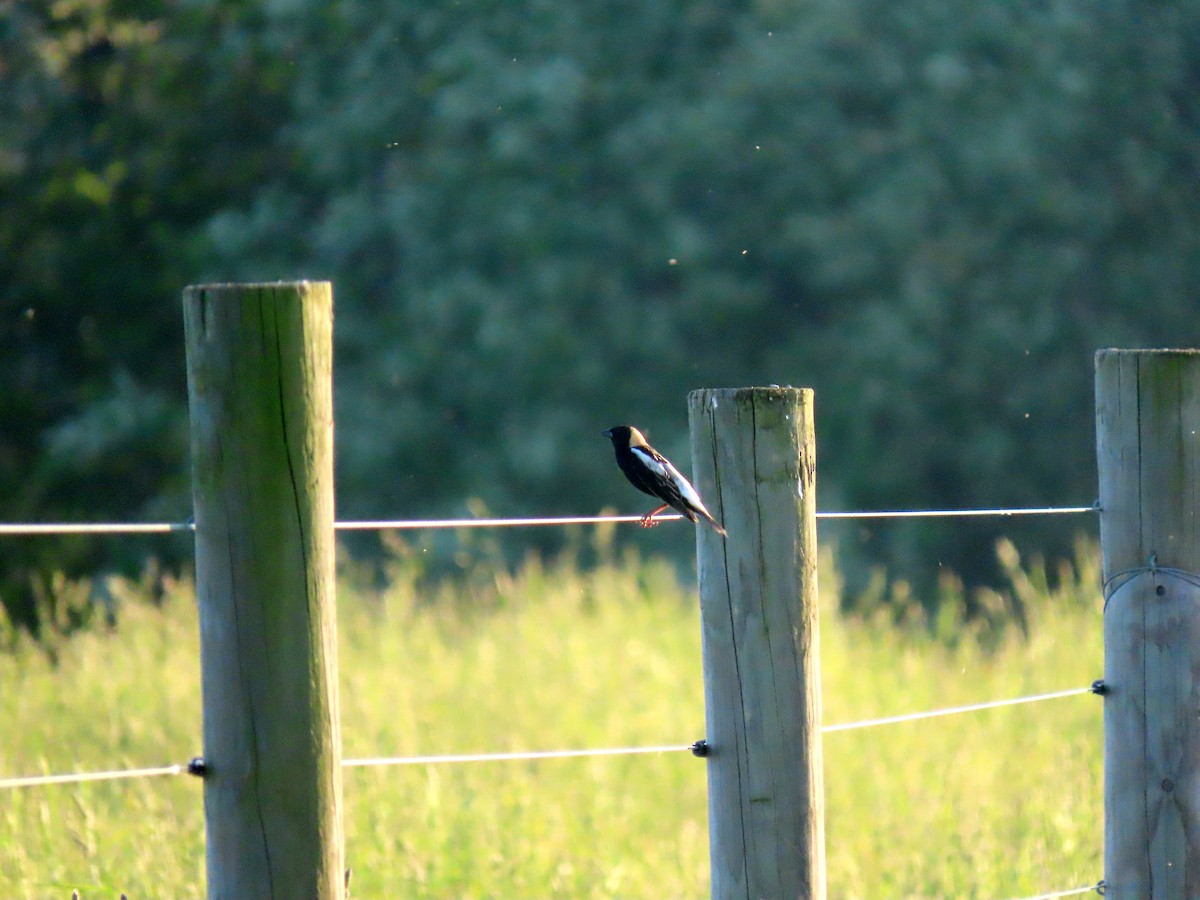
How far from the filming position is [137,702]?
6660 millimetres

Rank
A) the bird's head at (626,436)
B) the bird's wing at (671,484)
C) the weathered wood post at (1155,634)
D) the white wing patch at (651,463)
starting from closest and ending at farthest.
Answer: the bird's wing at (671,484)
the white wing patch at (651,463)
the weathered wood post at (1155,634)
the bird's head at (626,436)

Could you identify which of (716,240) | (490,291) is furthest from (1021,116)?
(490,291)

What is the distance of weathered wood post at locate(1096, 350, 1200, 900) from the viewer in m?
2.96

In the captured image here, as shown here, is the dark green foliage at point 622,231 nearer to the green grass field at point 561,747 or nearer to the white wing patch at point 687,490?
the green grass field at point 561,747

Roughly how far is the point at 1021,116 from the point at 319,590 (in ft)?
48.2

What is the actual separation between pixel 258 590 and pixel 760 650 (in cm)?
88

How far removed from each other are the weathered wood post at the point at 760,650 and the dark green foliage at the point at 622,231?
12.1 metres

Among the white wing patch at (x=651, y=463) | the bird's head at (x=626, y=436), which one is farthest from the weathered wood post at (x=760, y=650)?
the bird's head at (x=626, y=436)

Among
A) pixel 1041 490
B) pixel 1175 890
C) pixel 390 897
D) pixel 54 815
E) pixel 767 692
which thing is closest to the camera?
pixel 767 692

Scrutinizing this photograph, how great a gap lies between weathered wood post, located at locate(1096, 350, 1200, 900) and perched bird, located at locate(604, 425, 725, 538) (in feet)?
3.23

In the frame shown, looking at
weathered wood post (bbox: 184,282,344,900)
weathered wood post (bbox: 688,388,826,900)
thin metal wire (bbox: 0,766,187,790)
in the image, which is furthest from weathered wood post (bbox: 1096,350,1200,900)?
thin metal wire (bbox: 0,766,187,790)

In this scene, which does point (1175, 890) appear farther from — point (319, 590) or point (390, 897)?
point (390, 897)

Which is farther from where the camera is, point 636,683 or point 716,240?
point 716,240

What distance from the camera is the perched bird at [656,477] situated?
8.11ft
